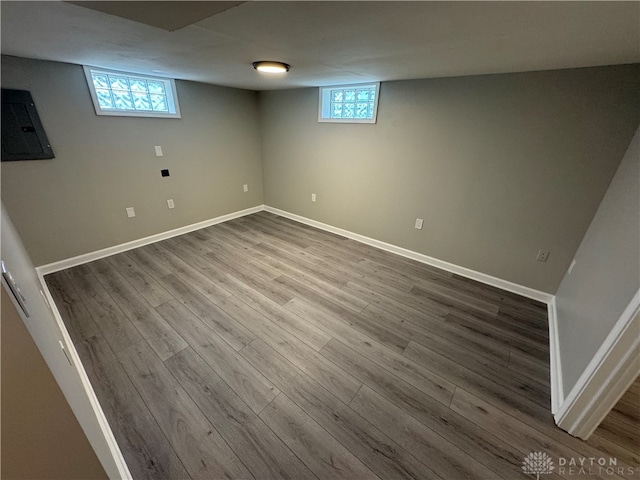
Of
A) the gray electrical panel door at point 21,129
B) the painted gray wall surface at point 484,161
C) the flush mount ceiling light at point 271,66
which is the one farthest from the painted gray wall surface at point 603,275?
the gray electrical panel door at point 21,129

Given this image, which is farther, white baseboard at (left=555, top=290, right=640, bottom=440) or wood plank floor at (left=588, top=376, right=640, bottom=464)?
wood plank floor at (left=588, top=376, right=640, bottom=464)

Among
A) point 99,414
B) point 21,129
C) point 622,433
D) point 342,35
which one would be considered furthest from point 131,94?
point 622,433

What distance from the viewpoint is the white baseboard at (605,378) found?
3.74ft

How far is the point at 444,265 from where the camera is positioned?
3.03 metres

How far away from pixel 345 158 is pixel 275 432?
119 inches

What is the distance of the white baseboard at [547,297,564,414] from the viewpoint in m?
1.58

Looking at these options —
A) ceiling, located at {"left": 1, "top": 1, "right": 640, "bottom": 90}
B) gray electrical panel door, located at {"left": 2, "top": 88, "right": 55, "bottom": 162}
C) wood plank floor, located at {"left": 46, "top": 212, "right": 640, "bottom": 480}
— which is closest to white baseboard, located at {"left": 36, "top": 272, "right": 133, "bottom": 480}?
wood plank floor, located at {"left": 46, "top": 212, "right": 640, "bottom": 480}

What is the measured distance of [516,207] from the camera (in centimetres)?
243

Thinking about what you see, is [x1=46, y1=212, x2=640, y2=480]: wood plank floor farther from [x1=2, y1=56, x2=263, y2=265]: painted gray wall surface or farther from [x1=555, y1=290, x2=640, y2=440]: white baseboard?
[x1=2, y1=56, x2=263, y2=265]: painted gray wall surface

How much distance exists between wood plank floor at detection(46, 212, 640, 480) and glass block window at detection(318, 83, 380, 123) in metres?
1.89

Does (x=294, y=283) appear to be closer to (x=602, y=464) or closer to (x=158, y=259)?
(x=158, y=259)

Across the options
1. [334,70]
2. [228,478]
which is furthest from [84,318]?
[334,70]

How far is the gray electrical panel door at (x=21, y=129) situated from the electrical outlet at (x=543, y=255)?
15.7 ft

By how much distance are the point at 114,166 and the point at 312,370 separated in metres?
3.10
